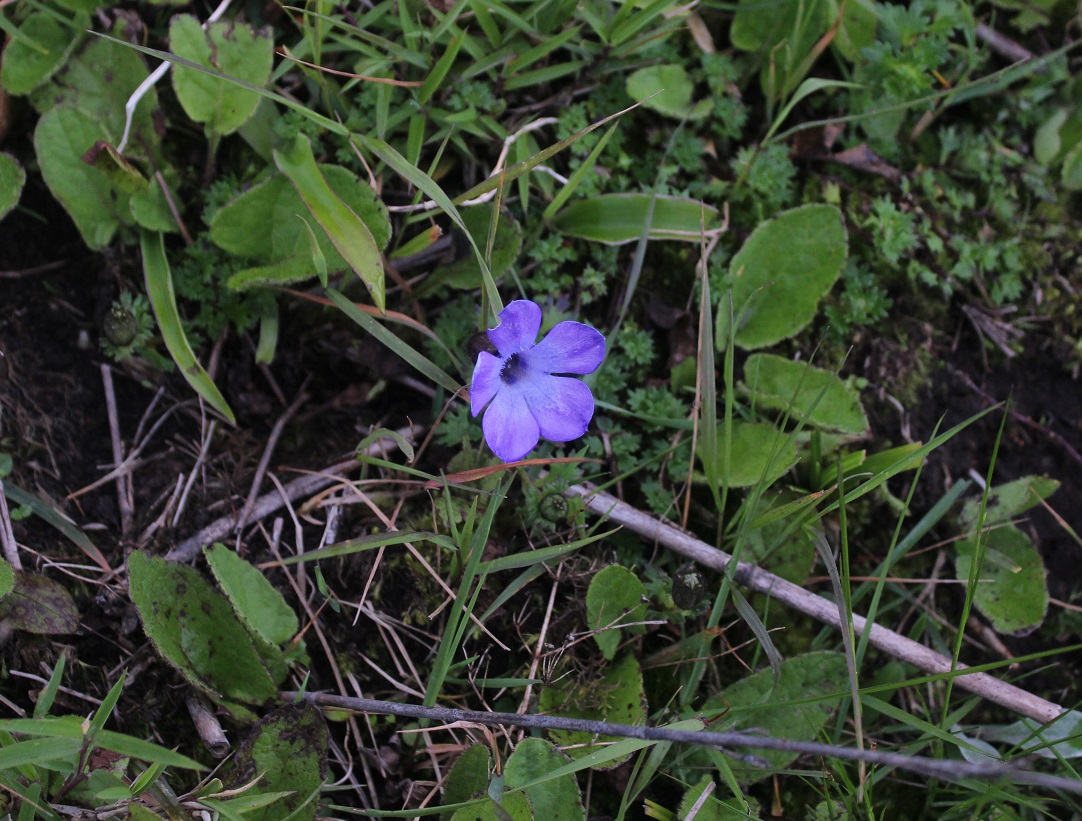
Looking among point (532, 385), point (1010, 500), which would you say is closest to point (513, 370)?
point (532, 385)

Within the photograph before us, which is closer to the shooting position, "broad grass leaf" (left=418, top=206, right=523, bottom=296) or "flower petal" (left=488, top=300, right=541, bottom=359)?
"flower petal" (left=488, top=300, right=541, bottom=359)

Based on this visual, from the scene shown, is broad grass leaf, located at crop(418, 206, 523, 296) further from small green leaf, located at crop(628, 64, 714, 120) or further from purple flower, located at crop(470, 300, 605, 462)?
small green leaf, located at crop(628, 64, 714, 120)

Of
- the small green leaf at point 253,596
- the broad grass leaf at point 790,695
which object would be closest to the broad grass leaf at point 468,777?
the small green leaf at point 253,596

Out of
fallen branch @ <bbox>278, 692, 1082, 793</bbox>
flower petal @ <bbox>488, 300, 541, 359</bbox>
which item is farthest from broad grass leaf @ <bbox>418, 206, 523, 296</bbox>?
fallen branch @ <bbox>278, 692, 1082, 793</bbox>

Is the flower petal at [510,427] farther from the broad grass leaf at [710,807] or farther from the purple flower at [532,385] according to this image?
the broad grass leaf at [710,807]

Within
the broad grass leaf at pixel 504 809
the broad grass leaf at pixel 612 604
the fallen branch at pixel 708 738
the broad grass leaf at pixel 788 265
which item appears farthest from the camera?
the broad grass leaf at pixel 788 265

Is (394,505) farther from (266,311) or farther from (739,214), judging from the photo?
(739,214)
